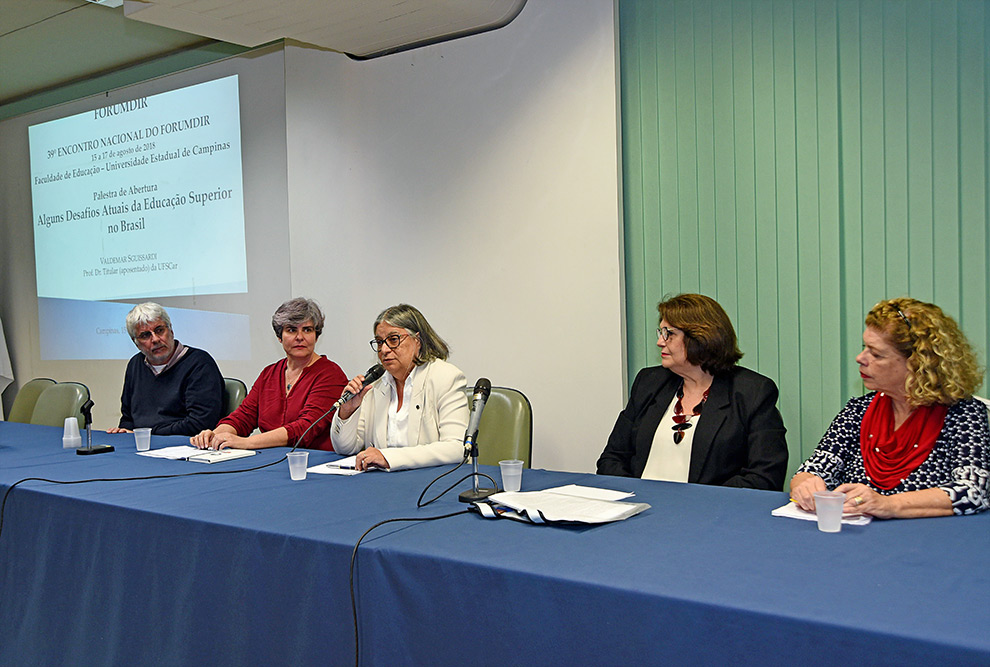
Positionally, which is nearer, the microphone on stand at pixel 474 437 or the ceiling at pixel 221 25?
the microphone on stand at pixel 474 437

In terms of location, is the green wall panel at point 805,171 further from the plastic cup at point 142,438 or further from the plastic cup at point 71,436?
the plastic cup at point 71,436

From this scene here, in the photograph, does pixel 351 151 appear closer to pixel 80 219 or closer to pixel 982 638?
pixel 80 219

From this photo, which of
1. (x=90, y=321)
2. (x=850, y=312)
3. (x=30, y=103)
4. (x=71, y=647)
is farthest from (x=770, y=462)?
(x=30, y=103)

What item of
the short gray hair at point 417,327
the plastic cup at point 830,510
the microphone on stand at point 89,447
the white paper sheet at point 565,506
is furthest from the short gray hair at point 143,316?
the plastic cup at point 830,510

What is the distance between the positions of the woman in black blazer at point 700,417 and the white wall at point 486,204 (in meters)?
0.77

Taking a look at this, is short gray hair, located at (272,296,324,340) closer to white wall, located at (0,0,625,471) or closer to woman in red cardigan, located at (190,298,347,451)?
woman in red cardigan, located at (190,298,347,451)

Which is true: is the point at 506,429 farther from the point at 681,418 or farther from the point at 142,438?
the point at 142,438

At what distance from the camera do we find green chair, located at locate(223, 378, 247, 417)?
12.6 ft

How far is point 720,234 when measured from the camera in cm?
327

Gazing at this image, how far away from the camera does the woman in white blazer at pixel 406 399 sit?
279 centimetres

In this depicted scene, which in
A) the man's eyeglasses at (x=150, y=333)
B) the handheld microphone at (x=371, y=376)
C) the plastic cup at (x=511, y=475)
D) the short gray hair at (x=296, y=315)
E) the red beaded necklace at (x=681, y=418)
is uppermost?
the short gray hair at (x=296, y=315)

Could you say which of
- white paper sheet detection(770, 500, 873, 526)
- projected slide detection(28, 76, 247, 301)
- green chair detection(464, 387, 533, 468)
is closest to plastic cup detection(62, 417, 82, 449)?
green chair detection(464, 387, 533, 468)

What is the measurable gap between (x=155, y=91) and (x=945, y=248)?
4.87m

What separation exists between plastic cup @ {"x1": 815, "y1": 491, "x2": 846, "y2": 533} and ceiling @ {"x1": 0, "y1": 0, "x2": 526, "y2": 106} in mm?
2691
